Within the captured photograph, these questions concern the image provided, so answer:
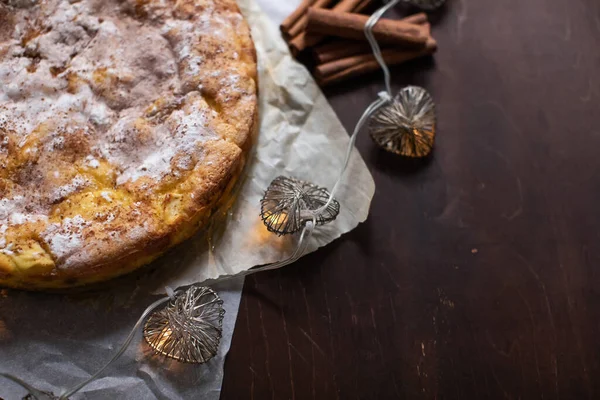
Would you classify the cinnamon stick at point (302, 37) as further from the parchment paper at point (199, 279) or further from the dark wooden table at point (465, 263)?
the dark wooden table at point (465, 263)

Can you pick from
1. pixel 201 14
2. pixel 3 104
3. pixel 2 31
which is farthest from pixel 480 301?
pixel 2 31

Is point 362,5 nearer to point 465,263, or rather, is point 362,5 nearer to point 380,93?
point 380,93

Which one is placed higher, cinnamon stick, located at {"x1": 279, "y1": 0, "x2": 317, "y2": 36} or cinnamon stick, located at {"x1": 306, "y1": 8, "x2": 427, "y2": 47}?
cinnamon stick, located at {"x1": 279, "y1": 0, "x2": 317, "y2": 36}

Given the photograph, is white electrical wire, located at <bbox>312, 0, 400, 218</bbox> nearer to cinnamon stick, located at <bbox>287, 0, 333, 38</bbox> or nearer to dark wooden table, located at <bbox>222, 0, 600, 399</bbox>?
dark wooden table, located at <bbox>222, 0, 600, 399</bbox>

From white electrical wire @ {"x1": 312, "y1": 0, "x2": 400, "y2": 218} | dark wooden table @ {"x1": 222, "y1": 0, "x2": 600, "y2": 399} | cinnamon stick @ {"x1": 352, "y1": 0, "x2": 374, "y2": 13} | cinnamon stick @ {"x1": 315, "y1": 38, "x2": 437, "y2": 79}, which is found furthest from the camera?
cinnamon stick @ {"x1": 352, "y1": 0, "x2": 374, "y2": 13}

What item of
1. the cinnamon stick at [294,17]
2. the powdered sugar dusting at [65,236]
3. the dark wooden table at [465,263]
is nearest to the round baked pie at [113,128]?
the powdered sugar dusting at [65,236]

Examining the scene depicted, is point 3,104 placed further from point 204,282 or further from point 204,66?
point 204,282

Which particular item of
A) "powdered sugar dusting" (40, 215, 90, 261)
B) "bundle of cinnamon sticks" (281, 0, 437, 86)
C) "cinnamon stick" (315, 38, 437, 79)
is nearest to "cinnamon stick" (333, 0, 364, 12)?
"bundle of cinnamon sticks" (281, 0, 437, 86)

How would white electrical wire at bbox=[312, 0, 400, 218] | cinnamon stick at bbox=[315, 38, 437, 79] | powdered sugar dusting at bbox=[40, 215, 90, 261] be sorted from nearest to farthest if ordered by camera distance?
powdered sugar dusting at bbox=[40, 215, 90, 261], white electrical wire at bbox=[312, 0, 400, 218], cinnamon stick at bbox=[315, 38, 437, 79]
